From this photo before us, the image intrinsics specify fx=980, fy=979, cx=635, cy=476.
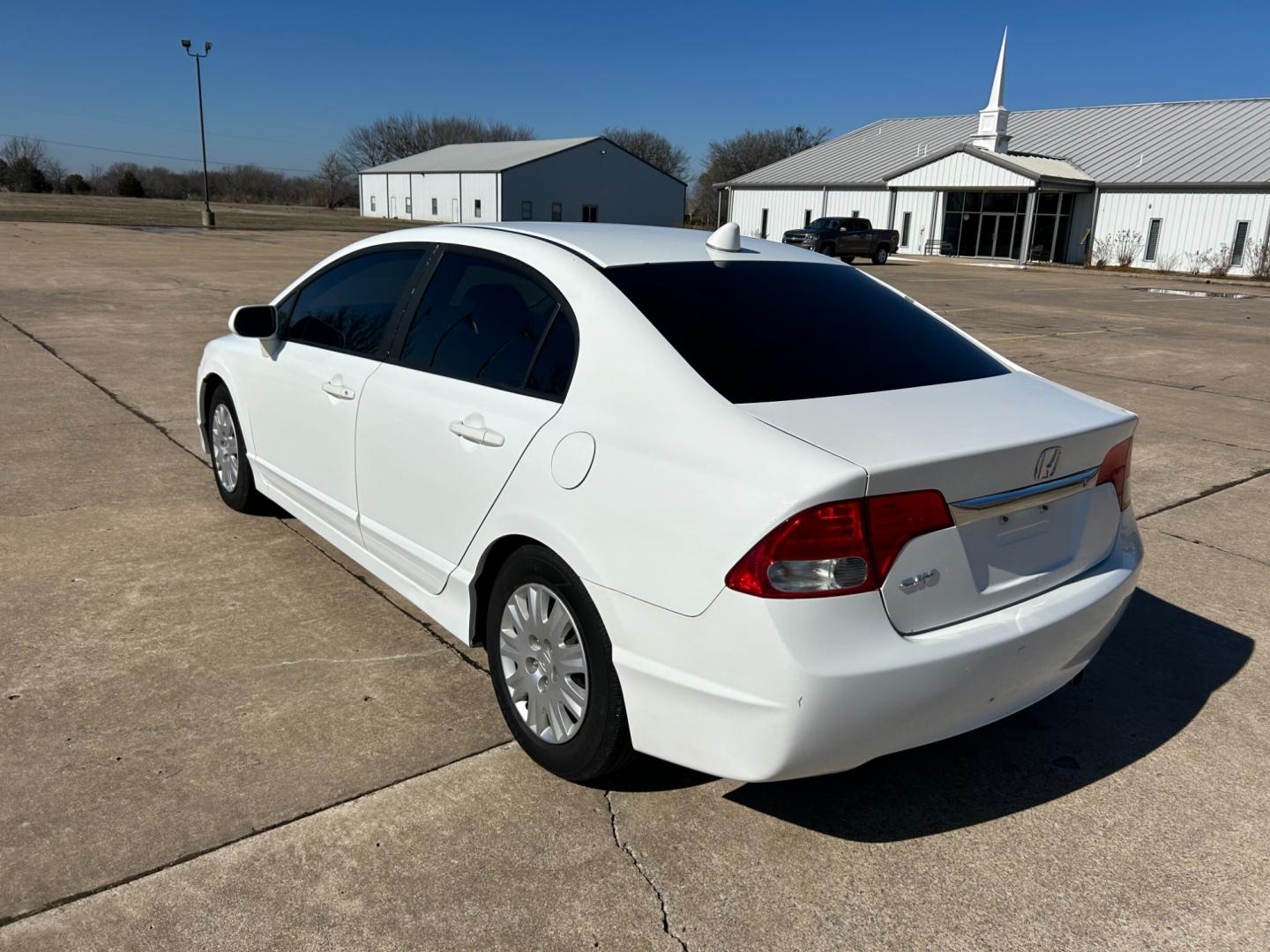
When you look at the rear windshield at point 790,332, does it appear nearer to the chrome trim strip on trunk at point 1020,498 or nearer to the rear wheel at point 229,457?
the chrome trim strip on trunk at point 1020,498

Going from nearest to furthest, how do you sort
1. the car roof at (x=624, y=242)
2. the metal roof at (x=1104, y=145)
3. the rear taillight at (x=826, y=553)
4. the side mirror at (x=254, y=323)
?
the rear taillight at (x=826, y=553), the car roof at (x=624, y=242), the side mirror at (x=254, y=323), the metal roof at (x=1104, y=145)

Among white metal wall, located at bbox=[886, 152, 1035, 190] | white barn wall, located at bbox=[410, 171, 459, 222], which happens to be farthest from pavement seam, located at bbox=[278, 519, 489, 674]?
white barn wall, located at bbox=[410, 171, 459, 222]

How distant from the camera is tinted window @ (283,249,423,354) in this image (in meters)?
3.92

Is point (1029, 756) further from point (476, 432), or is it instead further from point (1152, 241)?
point (1152, 241)

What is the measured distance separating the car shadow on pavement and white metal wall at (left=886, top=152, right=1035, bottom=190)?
136 ft

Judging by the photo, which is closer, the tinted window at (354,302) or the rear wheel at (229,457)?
the tinted window at (354,302)

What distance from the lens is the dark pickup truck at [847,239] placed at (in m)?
36.3

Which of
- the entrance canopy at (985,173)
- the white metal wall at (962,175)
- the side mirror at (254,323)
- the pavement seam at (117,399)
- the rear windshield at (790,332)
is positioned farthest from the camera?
the white metal wall at (962,175)

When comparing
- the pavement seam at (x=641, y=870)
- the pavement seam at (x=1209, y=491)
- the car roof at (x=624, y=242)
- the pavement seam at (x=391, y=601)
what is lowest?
the pavement seam at (x=641, y=870)

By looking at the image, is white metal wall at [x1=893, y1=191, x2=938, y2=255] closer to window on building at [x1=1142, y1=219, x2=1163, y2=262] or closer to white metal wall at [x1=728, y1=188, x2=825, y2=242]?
white metal wall at [x1=728, y1=188, x2=825, y2=242]

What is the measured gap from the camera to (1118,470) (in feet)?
9.95

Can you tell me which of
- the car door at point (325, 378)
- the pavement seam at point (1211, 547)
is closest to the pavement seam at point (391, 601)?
the car door at point (325, 378)

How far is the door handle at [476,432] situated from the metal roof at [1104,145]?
42.7 metres

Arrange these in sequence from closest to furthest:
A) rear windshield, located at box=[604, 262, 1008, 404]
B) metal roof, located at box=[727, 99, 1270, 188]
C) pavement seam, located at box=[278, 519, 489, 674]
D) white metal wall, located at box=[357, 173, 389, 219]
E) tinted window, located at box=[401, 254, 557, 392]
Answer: rear windshield, located at box=[604, 262, 1008, 404]
tinted window, located at box=[401, 254, 557, 392]
pavement seam, located at box=[278, 519, 489, 674]
metal roof, located at box=[727, 99, 1270, 188]
white metal wall, located at box=[357, 173, 389, 219]
